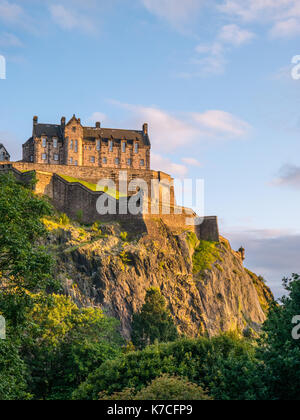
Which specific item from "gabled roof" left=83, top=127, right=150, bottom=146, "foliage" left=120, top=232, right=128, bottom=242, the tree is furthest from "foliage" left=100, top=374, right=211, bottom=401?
"gabled roof" left=83, top=127, right=150, bottom=146

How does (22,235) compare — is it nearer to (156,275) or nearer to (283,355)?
(283,355)

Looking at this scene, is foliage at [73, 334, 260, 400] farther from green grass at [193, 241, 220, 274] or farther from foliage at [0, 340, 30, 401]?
green grass at [193, 241, 220, 274]

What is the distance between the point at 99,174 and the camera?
77562 mm

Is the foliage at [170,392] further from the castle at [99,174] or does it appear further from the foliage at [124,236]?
the castle at [99,174]

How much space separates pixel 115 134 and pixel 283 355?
6841 centimetres

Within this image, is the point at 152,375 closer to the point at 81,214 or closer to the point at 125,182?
the point at 81,214

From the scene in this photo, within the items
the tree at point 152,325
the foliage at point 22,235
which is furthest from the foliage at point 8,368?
the tree at point 152,325

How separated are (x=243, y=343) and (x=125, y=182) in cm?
4586

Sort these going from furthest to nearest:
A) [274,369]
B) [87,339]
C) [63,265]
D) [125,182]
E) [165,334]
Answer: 1. [125,182]
2. [63,265]
3. [165,334]
4. [87,339]
5. [274,369]

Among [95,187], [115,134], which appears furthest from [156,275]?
[115,134]

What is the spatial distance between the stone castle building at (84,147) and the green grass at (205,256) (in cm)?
1767

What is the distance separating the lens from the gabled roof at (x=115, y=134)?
86688 mm

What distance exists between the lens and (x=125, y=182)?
256 feet
